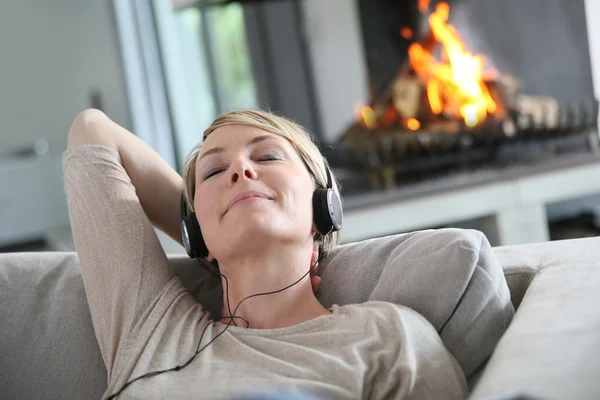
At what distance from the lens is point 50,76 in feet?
16.9

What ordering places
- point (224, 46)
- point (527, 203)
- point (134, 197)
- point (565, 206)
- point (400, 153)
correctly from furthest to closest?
point (224, 46) < point (565, 206) < point (400, 153) < point (527, 203) < point (134, 197)

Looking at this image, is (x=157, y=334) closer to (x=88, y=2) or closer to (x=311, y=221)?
(x=311, y=221)

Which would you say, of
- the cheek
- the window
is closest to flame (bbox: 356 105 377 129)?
the window

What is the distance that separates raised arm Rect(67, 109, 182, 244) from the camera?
1.63 m

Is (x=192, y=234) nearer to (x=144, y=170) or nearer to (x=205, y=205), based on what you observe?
(x=205, y=205)

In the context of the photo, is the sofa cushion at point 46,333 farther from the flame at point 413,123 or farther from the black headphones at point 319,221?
the flame at point 413,123

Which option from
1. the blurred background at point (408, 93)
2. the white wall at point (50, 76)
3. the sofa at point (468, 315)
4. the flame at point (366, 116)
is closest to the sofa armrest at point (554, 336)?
the sofa at point (468, 315)

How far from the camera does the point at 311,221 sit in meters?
1.41

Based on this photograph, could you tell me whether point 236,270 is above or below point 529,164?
above

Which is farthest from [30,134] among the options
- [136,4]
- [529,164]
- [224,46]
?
[529,164]

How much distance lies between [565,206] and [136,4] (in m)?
2.27

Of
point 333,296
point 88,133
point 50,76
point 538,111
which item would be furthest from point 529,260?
point 50,76

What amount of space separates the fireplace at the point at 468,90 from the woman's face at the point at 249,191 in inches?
76.7

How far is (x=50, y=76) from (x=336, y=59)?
2.21 m
